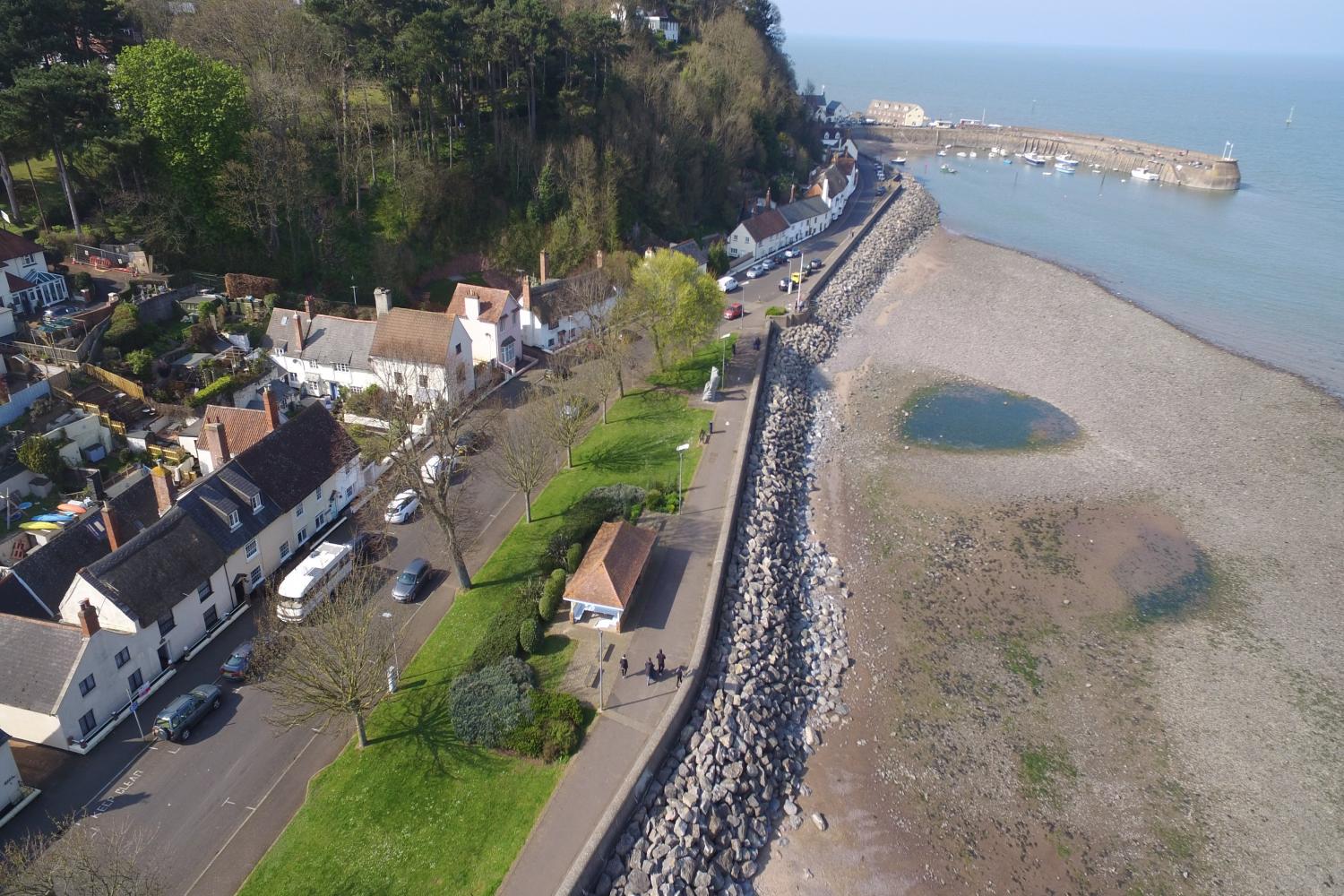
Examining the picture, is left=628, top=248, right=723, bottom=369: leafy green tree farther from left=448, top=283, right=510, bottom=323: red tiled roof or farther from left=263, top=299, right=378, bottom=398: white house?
left=263, top=299, right=378, bottom=398: white house

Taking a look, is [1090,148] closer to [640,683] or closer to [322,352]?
[322,352]

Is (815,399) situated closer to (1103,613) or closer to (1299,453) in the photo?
(1103,613)

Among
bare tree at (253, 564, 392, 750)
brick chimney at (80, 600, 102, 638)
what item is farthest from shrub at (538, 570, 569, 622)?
brick chimney at (80, 600, 102, 638)

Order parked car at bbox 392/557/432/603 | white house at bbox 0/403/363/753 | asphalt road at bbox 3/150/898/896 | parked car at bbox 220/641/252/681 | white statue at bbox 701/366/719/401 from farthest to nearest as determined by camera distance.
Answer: white statue at bbox 701/366/719/401 → parked car at bbox 392/557/432/603 → parked car at bbox 220/641/252/681 → white house at bbox 0/403/363/753 → asphalt road at bbox 3/150/898/896

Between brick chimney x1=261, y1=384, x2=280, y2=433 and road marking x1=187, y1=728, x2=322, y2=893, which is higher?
brick chimney x1=261, y1=384, x2=280, y2=433

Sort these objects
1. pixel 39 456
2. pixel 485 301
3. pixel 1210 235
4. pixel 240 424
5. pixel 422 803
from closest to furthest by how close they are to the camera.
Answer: pixel 422 803
pixel 39 456
pixel 240 424
pixel 485 301
pixel 1210 235

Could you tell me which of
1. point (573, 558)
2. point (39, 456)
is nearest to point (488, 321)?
point (573, 558)
